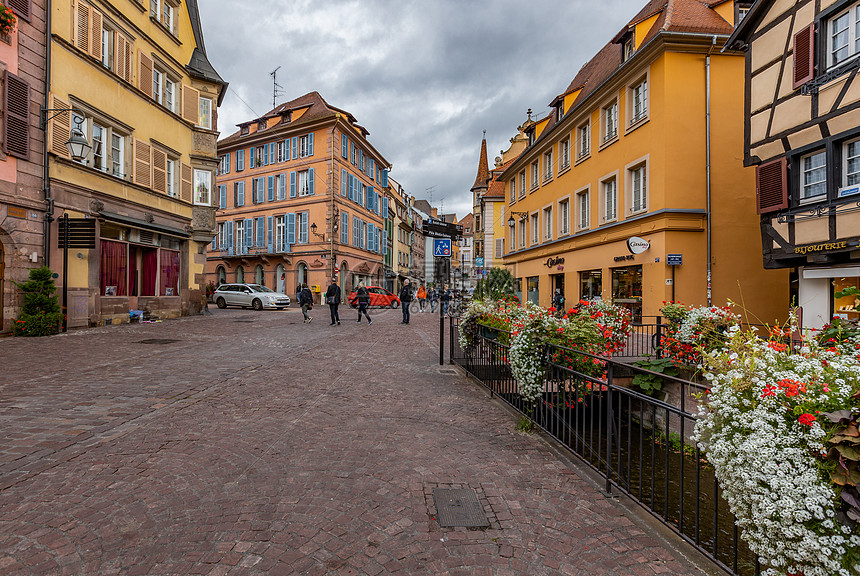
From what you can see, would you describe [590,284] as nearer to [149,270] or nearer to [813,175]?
[813,175]

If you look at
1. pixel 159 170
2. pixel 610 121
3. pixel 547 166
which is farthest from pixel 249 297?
pixel 610 121

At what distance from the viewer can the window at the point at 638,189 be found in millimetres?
15844

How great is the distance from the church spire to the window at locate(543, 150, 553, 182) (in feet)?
118

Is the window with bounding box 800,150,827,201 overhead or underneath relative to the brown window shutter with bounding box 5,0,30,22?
underneath

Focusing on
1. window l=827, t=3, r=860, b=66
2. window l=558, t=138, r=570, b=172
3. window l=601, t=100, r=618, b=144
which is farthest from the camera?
window l=558, t=138, r=570, b=172

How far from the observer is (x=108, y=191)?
15117 millimetres

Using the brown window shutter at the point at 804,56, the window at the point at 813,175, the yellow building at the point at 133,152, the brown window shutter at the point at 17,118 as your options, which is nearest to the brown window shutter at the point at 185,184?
the yellow building at the point at 133,152

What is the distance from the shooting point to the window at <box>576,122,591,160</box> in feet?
65.0

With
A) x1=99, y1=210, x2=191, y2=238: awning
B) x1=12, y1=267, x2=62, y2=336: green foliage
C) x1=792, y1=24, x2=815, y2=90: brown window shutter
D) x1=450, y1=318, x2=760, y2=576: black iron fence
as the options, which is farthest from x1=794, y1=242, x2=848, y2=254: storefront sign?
x1=99, y1=210, x2=191, y2=238: awning

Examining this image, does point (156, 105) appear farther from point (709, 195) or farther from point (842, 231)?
point (842, 231)

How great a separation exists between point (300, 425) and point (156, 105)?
703 inches

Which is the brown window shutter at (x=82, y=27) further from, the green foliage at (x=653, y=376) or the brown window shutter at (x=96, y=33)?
the green foliage at (x=653, y=376)

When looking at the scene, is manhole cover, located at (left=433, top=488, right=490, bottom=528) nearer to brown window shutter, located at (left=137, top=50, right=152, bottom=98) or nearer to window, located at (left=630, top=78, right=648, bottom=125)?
window, located at (left=630, top=78, right=648, bottom=125)

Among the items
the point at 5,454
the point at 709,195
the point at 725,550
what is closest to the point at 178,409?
the point at 5,454
